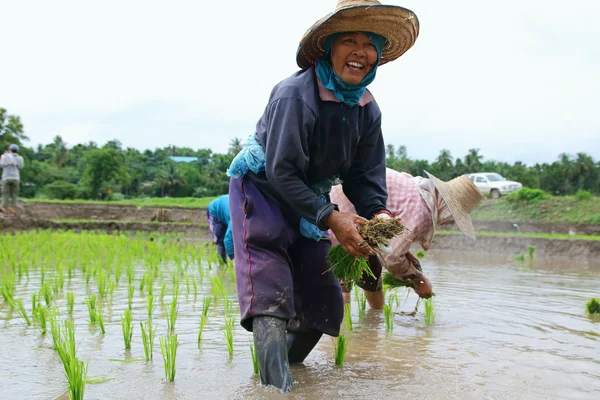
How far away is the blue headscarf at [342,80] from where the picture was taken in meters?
2.38

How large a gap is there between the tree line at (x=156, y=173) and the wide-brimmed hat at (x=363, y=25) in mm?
31359

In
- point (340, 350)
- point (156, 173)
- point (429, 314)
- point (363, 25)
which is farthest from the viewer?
point (156, 173)

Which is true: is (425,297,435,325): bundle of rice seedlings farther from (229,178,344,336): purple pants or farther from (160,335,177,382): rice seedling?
(160,335,177,382): rice seedling

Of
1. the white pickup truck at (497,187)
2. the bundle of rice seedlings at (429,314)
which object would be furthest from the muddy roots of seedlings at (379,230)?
the white pickup truck at (497,187)

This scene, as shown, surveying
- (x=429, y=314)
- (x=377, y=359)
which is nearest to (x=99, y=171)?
(x=429, y=314)

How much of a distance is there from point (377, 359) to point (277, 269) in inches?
35.3

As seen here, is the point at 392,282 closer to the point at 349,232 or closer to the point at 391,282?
the point at 391,282

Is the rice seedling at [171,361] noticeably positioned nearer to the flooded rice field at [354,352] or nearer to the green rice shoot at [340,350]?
the flooded rice field at [354,352]

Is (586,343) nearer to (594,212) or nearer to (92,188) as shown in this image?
(594,212)

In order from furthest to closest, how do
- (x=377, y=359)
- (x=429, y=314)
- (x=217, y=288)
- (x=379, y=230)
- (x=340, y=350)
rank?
(x=217, y=288) → (x=429, y=314) → (x=377, y=359) → (x=340, y=350) → (x=379, y=230)

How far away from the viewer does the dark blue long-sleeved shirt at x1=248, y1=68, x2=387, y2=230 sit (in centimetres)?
228

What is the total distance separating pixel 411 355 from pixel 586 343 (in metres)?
1.08

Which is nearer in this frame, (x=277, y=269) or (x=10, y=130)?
(x=277, y=269)

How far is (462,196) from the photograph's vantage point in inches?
156
